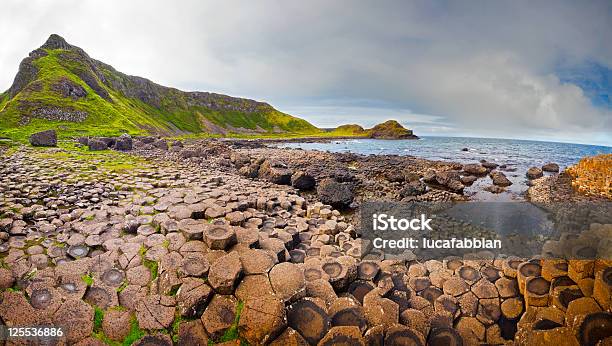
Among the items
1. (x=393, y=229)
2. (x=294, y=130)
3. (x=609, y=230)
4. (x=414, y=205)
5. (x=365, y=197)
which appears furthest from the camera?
(x=294, y=130)

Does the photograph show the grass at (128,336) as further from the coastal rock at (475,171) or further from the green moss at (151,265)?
the coastal rock at (475,171)

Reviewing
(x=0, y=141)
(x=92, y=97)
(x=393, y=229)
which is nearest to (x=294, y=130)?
(x=92, y=97)

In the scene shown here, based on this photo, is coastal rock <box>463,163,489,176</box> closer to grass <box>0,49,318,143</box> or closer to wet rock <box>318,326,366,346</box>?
wet rock <box>318,326,366,346</box>

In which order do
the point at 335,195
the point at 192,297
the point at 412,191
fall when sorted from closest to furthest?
1. the point at 192,297
2. the point at 335,195
3. the point at 412,191

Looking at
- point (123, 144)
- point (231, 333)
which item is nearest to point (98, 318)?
point (231, 333)

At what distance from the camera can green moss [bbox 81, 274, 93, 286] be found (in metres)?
5.99

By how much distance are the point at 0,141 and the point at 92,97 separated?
44.6m

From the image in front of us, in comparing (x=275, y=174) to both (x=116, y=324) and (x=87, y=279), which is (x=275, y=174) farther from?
(x=116, y=324)

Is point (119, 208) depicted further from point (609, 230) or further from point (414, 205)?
point (414, 205)

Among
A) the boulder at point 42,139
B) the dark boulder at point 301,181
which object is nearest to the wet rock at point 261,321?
the dark boulder at point 301,181

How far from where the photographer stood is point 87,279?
242 inches

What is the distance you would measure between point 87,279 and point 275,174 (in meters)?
15.8

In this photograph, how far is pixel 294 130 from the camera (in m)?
198

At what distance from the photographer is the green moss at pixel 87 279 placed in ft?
19.7
